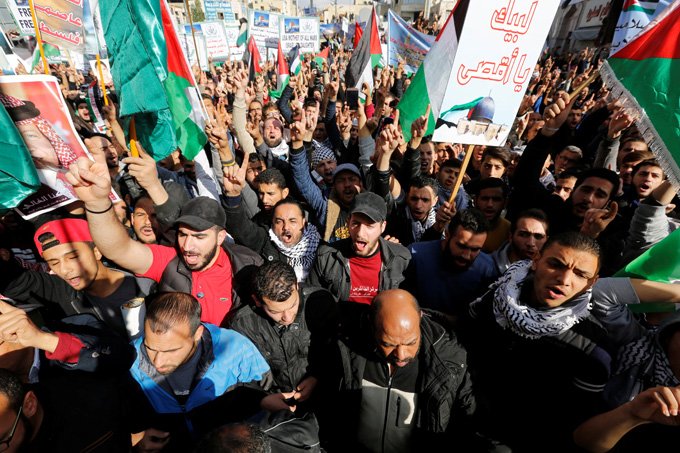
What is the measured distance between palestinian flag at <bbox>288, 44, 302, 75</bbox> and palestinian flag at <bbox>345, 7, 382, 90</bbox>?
14.0 feet

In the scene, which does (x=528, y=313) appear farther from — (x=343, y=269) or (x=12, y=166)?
(x=12, y=166)

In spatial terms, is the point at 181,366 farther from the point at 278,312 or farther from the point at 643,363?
the point at 643,363

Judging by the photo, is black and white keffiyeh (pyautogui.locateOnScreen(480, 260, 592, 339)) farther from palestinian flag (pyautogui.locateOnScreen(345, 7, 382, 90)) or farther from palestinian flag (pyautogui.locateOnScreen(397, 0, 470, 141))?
palestinian flag (pyautogui.locateOnScreen(345, 7, 382, 90))

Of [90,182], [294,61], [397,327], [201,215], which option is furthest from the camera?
[294,61]

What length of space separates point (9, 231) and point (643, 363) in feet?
16.9

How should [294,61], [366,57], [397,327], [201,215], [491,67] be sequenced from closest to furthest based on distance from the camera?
[397,327] → [201,215] → [491,67] → [366,57] → [294,61]

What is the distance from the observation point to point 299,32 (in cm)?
1135

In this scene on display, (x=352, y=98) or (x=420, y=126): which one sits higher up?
(x=420, y=126)

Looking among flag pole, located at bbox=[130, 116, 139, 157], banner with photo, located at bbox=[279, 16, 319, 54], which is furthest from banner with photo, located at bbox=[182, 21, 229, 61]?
flag pole, located at bbox=[130, 116, 139, 157]

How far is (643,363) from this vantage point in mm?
1763

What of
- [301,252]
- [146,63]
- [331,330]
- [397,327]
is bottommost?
[331,330]

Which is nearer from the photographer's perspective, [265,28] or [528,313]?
[528,313]

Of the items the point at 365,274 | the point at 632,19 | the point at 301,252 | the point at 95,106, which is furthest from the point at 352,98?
the point at 95,106

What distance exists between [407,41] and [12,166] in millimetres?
7016
